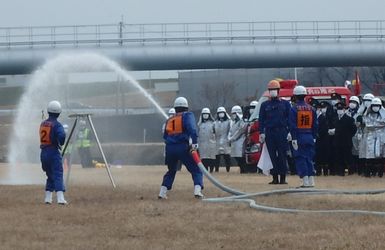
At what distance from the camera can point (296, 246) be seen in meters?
10.2

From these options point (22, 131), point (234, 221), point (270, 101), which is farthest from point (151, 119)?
point (234, 221)

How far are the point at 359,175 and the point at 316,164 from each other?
1259 mm

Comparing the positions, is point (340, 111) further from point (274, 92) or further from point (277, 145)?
point (277, 145)

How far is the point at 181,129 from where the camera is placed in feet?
52.7

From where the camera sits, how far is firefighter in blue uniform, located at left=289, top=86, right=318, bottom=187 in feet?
60.0

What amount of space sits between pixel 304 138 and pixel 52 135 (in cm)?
489

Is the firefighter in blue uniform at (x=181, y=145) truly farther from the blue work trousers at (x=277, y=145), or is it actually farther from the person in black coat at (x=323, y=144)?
the person in black coat at (x=323, y=144)

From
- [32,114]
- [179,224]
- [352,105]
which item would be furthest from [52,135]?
[32,114]

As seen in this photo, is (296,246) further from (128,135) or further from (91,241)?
(128,135)

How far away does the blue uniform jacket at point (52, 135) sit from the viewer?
1616 centimetres

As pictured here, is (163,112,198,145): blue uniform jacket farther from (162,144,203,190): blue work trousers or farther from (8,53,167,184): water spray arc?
(8,53,167,184): water spray arc

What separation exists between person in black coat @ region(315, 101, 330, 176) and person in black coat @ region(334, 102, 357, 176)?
0.99 feet

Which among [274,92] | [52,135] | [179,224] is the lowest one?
[179,224]

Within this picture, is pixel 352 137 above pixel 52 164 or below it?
above
